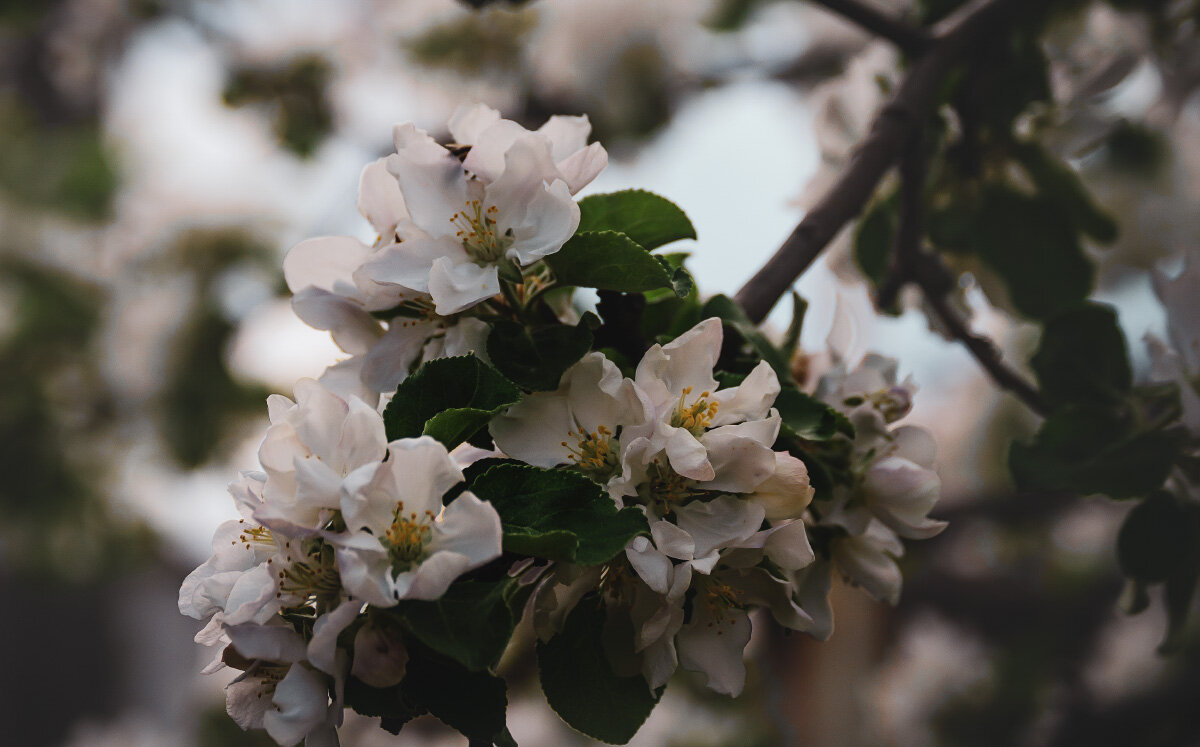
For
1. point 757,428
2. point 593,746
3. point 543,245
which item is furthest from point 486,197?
point 593,746

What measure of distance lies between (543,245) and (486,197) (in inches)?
1.3

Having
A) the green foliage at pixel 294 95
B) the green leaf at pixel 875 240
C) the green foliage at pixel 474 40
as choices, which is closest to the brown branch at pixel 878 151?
the green leaf at pixel 875 240

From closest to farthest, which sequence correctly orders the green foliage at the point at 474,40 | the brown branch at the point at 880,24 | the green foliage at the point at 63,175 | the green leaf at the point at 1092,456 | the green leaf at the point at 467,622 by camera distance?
the green leaf at the point at 467,622 < the green leaf at the point at 1092,456 < the brown branch at the point at 880,24 < the green foliage at the point at 474,40 < the green foliage at the point at 63,175

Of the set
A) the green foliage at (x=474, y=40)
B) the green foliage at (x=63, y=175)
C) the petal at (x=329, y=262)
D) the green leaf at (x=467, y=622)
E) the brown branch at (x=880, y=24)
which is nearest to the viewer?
the green leaf at (x=467, y=622)

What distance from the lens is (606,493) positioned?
0.30 m

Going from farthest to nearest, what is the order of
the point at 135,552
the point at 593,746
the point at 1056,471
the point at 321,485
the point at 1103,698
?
1. the point at 1103,698
2. the point at 135,552
3. the point at 593,746
4. the point at 1056,471
5. the point at 321,485

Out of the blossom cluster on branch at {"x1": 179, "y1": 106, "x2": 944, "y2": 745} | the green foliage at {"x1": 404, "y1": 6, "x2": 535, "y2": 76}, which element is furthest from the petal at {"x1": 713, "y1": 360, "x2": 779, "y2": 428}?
the green foliage at {"x1": 404, "y1": 6, "x2": 535, "y2": 76}

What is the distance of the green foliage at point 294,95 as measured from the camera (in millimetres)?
1516

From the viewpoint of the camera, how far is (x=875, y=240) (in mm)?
692

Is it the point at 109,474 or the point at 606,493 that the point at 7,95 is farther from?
the point at 606,493

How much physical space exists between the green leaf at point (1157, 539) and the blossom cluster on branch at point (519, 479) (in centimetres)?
22

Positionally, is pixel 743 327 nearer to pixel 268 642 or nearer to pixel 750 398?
pixel 750 398

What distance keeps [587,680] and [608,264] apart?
16 cm

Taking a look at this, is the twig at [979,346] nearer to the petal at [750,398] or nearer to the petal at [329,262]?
the petal at [750,398]
